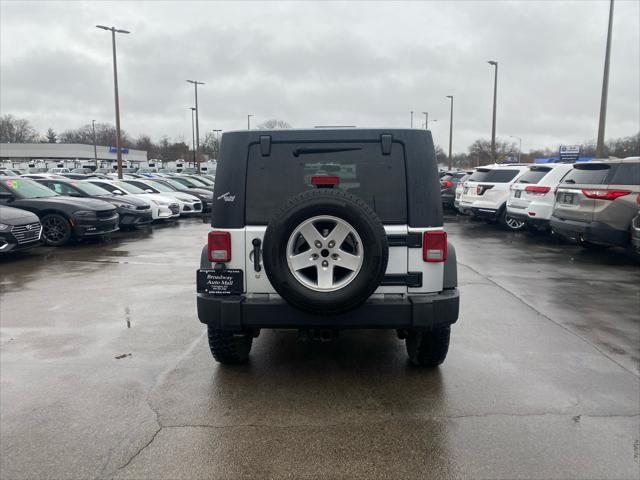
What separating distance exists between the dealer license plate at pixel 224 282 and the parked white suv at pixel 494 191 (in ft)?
39.2

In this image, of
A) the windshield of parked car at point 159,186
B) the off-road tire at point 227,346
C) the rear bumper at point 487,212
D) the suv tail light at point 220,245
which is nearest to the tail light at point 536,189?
the rear bumper at point 487,212

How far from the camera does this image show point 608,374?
447cm

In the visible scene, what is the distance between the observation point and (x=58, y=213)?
11.9m

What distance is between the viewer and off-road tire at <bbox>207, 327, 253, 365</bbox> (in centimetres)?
441

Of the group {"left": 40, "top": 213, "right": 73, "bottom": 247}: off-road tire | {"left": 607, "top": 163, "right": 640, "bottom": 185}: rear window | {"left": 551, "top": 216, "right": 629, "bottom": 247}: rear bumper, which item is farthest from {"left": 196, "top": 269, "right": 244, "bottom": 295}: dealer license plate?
{"left": 40, "top": 213, "right": 73, "bottom": 247}: off-road tire

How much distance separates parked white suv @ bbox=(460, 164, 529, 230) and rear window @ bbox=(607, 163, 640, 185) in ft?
16.7

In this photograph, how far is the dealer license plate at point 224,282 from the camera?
4.04m

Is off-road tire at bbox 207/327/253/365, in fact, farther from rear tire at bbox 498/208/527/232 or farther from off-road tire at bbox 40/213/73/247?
rear tire at bbox 498/208/527/232

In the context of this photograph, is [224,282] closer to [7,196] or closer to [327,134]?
[327,134]

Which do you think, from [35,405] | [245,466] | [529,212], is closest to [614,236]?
[529,212]

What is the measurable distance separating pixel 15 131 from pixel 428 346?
5507 inches

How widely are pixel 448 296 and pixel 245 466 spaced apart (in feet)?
6.28

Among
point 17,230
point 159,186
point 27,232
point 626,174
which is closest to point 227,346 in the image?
point 17,230

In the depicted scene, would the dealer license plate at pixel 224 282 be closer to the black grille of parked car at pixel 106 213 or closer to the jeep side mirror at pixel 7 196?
the black grille of parked car at pixel 106 213
